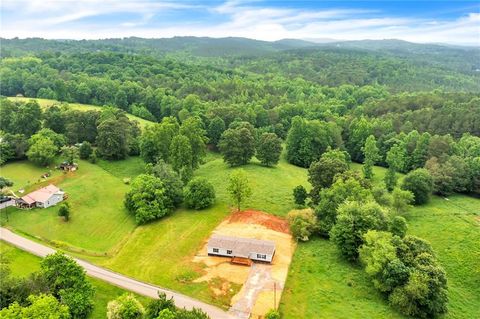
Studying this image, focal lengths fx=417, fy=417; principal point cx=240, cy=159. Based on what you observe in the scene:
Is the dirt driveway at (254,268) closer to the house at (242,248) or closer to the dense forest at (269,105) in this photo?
the house at (242,248)

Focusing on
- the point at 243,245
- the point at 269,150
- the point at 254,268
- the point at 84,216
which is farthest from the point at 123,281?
the point at 269,150

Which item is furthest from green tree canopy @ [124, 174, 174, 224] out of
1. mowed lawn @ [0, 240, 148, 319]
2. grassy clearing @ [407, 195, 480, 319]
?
grassy clearing @ [407, 195, 480, 319]

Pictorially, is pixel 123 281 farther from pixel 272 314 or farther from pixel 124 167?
pixel 124 167

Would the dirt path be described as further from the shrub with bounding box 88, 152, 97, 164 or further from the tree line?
the shrub with bounding box 88, 152, 97, 164

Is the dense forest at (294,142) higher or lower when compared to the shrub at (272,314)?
higher

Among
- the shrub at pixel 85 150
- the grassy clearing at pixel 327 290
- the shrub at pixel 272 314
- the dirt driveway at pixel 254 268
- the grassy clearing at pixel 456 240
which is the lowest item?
the grassy clearing at pixel 456 240

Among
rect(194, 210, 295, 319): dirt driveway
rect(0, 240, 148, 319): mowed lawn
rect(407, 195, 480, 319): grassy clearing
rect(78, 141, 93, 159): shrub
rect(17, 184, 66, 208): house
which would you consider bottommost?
rect(407, 195, 480, 319): grassy clearing

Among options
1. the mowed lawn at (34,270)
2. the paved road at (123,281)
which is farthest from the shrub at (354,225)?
the mowed lawn at (34,270)
